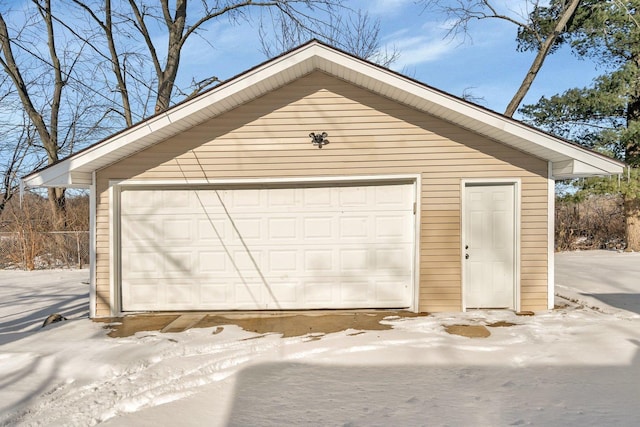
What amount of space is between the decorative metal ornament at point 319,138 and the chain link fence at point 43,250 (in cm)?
1045

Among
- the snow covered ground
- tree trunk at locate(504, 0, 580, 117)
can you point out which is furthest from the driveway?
tree trunk at locate(504, 0, 580, 117)

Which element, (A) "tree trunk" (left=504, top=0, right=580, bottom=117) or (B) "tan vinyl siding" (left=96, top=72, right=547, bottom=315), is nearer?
(B) "tan vinyl siding" (left=96, top=72, right=547, bottom=315)

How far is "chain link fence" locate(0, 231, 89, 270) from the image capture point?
1245 centimetres

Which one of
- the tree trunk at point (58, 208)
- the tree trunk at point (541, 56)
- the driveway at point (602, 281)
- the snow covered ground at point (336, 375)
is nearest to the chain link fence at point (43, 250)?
the tree trunk at point (58, 208)

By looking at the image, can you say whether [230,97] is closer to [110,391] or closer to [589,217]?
[110,391]

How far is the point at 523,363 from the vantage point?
152 inches

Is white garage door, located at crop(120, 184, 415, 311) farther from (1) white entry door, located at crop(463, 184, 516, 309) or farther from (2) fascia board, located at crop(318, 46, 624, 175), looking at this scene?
(2) fascia board, located at crop(318, 46, 624, 175)

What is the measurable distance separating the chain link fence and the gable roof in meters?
8.37

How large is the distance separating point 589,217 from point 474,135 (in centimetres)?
1453

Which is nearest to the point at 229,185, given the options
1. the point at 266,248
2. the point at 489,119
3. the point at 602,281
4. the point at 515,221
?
the point at 266,248

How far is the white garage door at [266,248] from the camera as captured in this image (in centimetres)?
627

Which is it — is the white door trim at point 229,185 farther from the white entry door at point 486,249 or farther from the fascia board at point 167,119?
the white entry door at point 486,249

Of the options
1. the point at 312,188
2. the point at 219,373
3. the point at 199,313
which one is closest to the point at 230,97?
the point at 312,188

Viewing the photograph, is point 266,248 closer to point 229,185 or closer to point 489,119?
point 229,185
